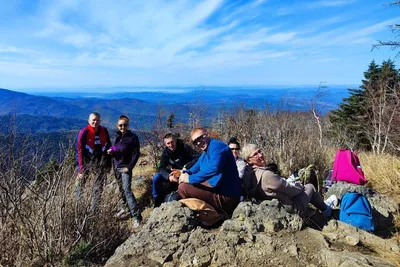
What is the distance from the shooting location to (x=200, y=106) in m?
9.16

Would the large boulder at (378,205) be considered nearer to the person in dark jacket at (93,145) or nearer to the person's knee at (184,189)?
the person's knee at (184,189)

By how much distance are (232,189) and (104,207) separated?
1532 millimetres

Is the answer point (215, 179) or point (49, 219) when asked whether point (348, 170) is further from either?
point (49, 219)

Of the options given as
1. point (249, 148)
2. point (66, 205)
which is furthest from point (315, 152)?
point (66, 205)

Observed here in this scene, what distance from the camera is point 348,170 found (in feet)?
15.7

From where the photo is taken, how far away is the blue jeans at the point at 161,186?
16.3 feet

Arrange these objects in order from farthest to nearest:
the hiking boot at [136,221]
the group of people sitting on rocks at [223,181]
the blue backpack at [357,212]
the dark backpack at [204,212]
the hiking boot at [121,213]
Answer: the hiking boot at [136,221], the hiking boot at [121,213], the blue backpack at [357,212], the group of people sitting on rocks at [223,181], the dark backpack at [204,212]

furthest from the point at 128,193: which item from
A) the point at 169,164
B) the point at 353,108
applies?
the point at 353,108

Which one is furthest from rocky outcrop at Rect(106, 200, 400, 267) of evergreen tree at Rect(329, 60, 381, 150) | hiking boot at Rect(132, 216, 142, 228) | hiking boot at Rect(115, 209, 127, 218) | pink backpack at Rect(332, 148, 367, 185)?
evergreen tree at Rect(329, 60, 381, 150)

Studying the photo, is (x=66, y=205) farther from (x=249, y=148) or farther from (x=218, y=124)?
(x=218, y=124)

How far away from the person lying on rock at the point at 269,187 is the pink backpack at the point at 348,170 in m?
1.04

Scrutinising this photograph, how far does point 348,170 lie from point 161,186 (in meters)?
3.01

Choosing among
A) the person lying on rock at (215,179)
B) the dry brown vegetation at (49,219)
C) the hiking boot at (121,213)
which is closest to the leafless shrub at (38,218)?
the dry brown vegetation at (49,219)

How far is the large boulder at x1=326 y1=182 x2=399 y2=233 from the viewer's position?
13.8 ft
